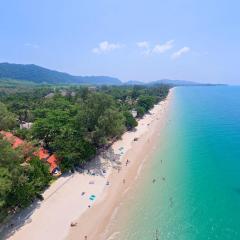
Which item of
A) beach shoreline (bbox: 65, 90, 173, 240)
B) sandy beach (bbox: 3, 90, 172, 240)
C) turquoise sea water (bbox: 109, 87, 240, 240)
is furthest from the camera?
turquoise sea water (bbox: 109, 87, 240, 240)

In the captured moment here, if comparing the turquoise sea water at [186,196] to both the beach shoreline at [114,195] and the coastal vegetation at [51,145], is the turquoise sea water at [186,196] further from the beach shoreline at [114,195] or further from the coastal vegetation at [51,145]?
the coastal vegetation at [51,145]

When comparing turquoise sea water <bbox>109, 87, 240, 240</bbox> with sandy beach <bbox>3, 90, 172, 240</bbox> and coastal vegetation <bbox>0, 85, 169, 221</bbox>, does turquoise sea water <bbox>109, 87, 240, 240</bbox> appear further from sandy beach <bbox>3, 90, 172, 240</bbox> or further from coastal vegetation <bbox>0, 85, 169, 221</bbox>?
coastal vegetation <bbox>0, 85, 169, 221</bbox>

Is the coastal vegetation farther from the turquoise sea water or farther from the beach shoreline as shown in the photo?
the turquoise sea water

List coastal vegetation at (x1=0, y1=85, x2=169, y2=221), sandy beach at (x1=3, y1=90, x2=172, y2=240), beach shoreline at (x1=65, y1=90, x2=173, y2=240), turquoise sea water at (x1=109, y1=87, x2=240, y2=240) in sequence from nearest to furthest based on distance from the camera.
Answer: sandy beach at (x1=3, y1=90, x2=172, y2=240), beach shoreline at (x1=65, y1=90, x2=173, y2=240), turquoise sea water at (x1=109, y1=87, x2=240, y2=240), coastal vegetation at (x1=0, y1=85, x2=169, y2=221)

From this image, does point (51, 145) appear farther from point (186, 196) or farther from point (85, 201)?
point (186, 196)

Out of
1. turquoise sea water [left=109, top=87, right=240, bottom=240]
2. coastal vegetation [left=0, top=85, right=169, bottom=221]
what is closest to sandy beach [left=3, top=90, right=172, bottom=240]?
coastal vegetation [left=0, top=85, right=169, bottom=221]

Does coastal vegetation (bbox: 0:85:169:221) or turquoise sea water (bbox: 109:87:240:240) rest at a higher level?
coastal vegetation (bbox: 0:85:169:221)

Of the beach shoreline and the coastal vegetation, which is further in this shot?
the coastal vegetation
